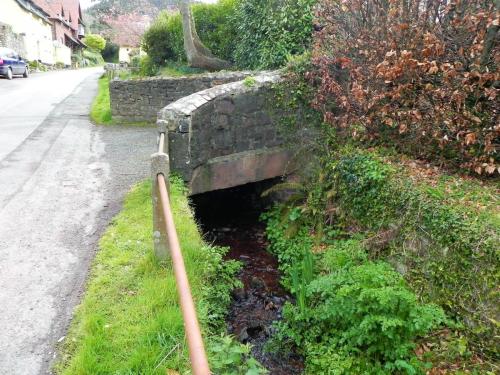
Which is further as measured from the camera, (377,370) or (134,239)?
(134,239)

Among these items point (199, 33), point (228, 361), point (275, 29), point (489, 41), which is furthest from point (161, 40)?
Answer: point (228, 361)

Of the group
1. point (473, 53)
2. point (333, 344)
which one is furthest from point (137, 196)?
point (473, 53)

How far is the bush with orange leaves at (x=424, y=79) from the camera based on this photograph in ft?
17.8

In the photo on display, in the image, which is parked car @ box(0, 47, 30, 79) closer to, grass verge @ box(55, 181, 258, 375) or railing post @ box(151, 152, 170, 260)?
grass verge @ box(55, 181, 258, 375)

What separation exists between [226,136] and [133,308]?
458 centimetres

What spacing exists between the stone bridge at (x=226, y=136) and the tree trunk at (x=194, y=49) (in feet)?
22.1

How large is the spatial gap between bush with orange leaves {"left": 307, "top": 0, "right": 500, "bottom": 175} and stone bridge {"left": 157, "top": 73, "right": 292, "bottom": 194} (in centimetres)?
132

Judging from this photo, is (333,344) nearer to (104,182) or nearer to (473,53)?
(473,53)

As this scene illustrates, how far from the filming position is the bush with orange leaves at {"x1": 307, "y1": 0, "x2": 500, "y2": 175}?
5.41 m

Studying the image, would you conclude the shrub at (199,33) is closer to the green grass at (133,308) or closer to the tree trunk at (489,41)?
the tree trunk at (489,41)

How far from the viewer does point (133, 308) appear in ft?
12.1

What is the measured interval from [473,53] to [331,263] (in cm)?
353

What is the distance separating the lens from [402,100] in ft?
20.9

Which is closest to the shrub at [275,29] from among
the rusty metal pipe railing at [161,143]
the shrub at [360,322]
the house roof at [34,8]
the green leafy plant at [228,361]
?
the rusty metal pipe railing at [161,143]
